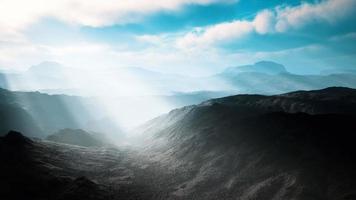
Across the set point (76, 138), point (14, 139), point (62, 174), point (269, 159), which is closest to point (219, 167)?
point (269, 159)

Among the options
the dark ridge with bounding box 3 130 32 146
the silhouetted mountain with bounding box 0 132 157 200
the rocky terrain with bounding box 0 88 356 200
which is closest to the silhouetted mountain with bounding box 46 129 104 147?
the silhouetted mountain with bounding box 0 132 157 200

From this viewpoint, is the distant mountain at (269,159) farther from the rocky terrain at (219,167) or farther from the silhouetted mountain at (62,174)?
the silhouetted mountain at (62,174)

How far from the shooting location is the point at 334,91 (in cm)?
17800

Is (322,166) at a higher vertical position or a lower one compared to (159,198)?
higher

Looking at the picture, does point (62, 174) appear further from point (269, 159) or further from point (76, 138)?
point (76, 138)

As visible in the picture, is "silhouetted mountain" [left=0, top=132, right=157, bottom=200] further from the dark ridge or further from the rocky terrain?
the rocky terrain

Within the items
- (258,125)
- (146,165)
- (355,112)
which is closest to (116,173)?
(146,165)

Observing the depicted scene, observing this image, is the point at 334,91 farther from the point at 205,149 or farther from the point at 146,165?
the point at 146,165

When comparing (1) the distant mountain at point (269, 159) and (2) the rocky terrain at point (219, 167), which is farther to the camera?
(2) the rocky terrain at point (219, 167)

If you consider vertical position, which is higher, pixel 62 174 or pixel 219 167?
pixel 219 167

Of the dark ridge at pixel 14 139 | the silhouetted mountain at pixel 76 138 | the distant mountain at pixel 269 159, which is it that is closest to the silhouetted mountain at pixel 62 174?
the dark ridge at pixel 14 139

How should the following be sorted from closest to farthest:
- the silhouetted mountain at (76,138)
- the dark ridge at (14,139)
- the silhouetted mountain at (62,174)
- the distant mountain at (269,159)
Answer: the distant mountain at (269,159)
the silhouetted mountain at (62,174)
the dark ridge at (14,139)
the silhouetted mountain at (76,138)

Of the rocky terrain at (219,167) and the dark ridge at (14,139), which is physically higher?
the dark ridge at (14,139)

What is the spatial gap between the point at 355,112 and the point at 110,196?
111m
